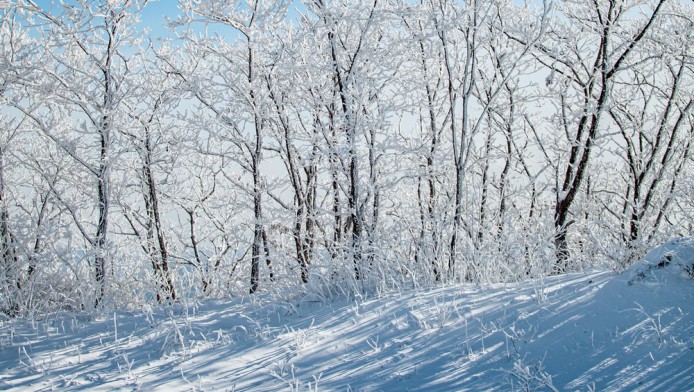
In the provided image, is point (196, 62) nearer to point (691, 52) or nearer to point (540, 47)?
point (540, 47)

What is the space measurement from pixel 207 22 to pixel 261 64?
884 millimetres

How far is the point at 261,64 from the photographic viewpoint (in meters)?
6.36

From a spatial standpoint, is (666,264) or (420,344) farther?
(666,264)

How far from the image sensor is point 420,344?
2.63m

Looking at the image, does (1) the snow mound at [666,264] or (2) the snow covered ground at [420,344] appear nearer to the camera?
(2) the snow covered ground at [420,344]

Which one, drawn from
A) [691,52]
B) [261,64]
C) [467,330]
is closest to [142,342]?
[467,330]

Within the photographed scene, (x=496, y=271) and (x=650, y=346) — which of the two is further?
(x=496, y=271)

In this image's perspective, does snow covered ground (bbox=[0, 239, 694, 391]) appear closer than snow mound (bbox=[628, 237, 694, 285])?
Yes

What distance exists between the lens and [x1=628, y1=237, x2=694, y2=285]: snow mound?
294cm

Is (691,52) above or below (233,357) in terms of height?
above

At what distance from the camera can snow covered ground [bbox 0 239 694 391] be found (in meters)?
2.24

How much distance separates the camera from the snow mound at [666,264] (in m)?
2.94

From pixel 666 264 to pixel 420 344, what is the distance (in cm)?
183

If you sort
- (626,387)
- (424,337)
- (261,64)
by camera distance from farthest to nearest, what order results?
(261,64), (424,337), (626,387)
